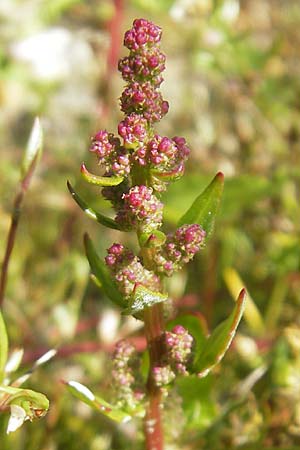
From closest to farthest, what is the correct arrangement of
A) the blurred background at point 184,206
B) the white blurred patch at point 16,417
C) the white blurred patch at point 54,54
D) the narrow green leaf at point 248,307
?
the white blurred patch at point 16,417
the blurred background at point 184,206
the narrow green leaf at point 248,307
the white blurred patch at point 54,54

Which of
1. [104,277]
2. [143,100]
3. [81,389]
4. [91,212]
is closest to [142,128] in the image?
[143,100]

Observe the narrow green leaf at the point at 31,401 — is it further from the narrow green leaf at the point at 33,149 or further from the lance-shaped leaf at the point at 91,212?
the narrow green leaf at the point at 33,149

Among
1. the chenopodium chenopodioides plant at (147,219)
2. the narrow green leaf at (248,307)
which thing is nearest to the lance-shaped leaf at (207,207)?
the chenopodium chenopodioides plant at (147,219)

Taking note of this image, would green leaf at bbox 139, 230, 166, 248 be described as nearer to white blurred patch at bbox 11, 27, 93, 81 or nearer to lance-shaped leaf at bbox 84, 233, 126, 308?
lance-shaped leaf at bbox 84, 233, 126, 308

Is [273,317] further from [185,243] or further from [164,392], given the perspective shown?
[185,243]

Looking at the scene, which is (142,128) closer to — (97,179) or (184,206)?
(97,179)

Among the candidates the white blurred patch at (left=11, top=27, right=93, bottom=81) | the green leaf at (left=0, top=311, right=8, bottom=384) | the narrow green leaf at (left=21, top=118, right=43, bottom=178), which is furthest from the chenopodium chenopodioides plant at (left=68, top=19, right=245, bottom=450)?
the white blurred patch at (left=11, top=27, right=93, bottom=81)
